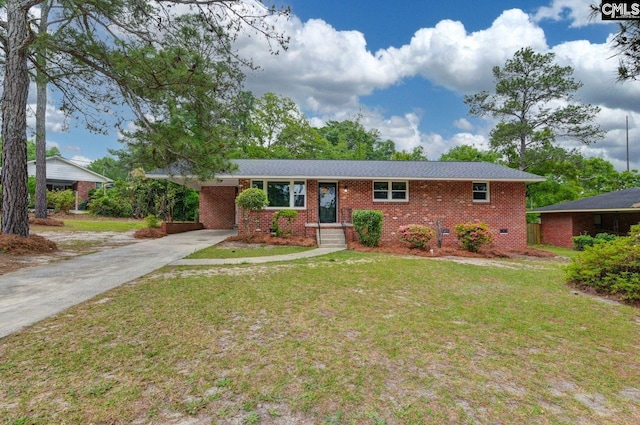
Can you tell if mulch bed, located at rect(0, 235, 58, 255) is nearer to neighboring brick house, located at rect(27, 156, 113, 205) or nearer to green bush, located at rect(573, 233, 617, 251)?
green bush, located at rect(573, 233, 617, 251)

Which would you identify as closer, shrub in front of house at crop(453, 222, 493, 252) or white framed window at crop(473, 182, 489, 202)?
shrub in front of house at crop(453, 222, 493, 252)

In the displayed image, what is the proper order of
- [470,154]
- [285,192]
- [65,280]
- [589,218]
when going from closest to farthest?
[65,280]
[285,192]
[589,218]
[470,154]

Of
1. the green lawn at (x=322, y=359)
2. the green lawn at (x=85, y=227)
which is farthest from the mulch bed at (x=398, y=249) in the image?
the green lawn at (x=85, y=227)

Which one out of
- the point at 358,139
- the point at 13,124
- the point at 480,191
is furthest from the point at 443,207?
Answer: the point at 358,139

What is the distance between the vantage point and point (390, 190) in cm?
1396

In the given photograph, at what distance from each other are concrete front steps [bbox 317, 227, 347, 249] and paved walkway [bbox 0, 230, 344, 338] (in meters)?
2.20

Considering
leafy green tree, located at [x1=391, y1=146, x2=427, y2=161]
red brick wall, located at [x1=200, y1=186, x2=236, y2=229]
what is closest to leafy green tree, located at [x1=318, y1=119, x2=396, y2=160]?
leafy green tree, located at [x1=391, y1=146, x2=427, y2=161]

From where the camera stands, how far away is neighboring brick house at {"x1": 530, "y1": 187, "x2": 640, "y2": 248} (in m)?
15.3

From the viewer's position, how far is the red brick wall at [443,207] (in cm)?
1383

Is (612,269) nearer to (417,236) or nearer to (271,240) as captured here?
(417,236)

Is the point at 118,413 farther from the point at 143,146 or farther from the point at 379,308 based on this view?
the point at 143,146

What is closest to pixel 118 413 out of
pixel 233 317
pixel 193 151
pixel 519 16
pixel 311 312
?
pixel 233 317

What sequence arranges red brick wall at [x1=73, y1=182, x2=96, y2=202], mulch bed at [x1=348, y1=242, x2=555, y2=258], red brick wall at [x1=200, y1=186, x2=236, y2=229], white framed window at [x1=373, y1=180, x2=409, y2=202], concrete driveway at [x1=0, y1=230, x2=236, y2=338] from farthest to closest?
red brick wall at [x1=73, y1=182, x2=96, y2=202] < red brick wall at [x1=200, y1=186, x2=236, y2=229] < white framed window at [x1=373, y1=180, x2=409, y2=202] < mulch bed at [x1=348, y1=242, x2=555, y2=258] < concrete driveway at [x1=0, y1=230, x2=236, y2=338]

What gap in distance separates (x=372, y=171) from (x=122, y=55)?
9.96 metres
